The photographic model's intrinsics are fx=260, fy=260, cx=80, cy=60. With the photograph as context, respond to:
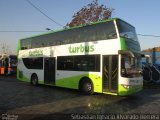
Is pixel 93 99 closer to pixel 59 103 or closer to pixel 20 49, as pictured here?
pixel 59 103

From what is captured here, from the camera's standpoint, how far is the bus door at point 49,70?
56.4 feet

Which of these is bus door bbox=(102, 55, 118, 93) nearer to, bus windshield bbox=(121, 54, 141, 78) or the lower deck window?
bus windshield bbox=(121, 54, 141, 78)

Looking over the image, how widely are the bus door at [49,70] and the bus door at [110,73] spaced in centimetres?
480

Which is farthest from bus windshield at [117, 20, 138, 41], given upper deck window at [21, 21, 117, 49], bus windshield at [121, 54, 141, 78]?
bus windshield at [121, 54, 141, 78]

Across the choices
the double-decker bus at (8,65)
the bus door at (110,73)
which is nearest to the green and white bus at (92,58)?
the bus door at (110,73)

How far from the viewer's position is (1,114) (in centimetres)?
898

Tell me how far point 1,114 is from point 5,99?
3.53 meters

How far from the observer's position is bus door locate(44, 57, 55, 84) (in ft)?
56.4

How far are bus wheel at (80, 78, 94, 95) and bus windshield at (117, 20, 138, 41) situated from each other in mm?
3314

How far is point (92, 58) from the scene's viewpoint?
1416 cm

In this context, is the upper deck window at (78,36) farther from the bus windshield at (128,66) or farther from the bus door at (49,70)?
the bus windshield at (128,66)

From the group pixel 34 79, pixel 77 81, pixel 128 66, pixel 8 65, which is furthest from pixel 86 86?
pixel 8 65

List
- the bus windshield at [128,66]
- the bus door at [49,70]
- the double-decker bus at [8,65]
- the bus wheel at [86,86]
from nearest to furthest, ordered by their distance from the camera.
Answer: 1. the bus windshield at [128,66]
2. the bus wheel at [86,86]
3. the bus door at [49,70]
4. the double-decker bus at [8,65]

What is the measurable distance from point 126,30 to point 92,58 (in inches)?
93.6
